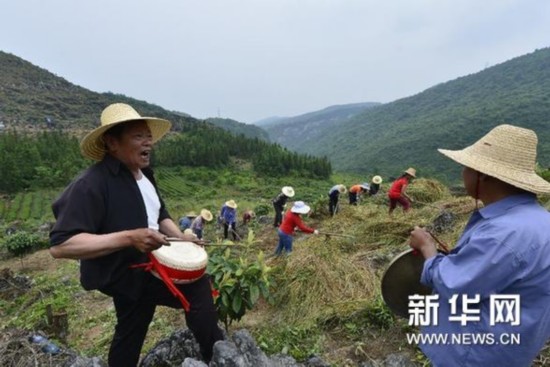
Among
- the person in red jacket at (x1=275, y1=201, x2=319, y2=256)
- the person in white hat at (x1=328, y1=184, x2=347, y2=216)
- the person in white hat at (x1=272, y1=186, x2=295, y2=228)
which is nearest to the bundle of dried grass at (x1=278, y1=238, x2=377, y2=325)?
the person in red jacket at (x1=275, y1=201, x2=319, y2=256)

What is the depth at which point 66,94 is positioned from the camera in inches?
3098

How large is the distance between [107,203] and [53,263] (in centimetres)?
1011

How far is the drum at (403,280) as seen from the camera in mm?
2152

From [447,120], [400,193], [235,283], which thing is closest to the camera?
[235,283]

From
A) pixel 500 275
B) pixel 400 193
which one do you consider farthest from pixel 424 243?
pixel 400 193

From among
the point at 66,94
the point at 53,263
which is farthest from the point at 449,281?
the point at 66,94

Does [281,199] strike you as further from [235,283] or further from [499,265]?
[499,265]

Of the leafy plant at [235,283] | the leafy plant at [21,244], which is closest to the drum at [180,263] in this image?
the leafy plant at [235,283]

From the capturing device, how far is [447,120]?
73812 mm

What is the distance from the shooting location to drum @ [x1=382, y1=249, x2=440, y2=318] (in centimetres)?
215

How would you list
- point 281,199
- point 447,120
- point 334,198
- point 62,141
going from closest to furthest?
point 281,199, point 334,198, point 62,141, point 447,120

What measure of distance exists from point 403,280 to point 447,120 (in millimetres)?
78939

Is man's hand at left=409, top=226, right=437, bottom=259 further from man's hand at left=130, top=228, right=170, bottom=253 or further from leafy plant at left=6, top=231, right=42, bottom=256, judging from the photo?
Answer: leafy plant at left=6, top=231, right=42, bottom=256

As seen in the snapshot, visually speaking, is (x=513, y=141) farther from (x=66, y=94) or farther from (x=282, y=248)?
(x=66, y=94)
